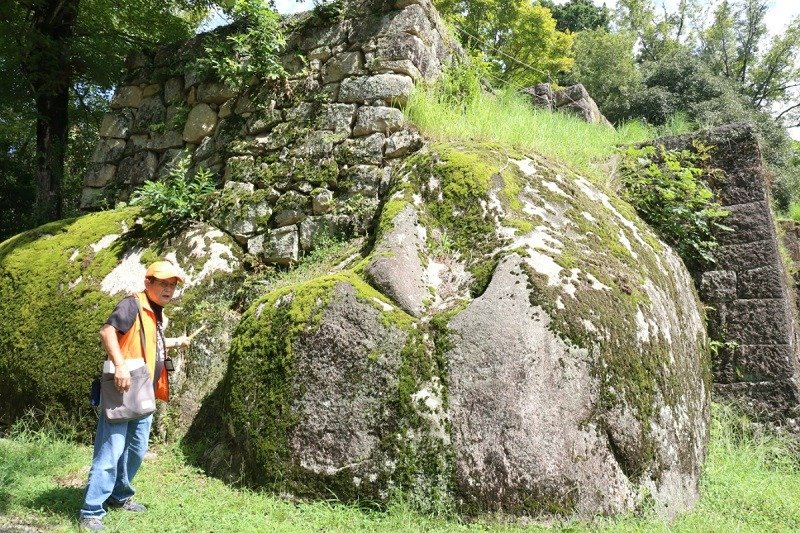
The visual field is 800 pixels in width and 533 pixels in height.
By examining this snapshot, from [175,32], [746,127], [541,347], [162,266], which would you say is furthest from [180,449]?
[175,32]

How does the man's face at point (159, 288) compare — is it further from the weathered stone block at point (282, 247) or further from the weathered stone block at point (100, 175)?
the weathered stone block at point (100, 175)

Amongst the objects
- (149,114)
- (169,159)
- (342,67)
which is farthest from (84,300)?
(342,67)

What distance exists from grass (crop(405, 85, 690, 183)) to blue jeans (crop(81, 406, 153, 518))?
3371 mm

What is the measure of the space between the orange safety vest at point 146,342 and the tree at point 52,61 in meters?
5.90

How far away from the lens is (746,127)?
5.71 meters

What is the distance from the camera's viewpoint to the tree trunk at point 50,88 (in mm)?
8305

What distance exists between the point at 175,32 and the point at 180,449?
757cm

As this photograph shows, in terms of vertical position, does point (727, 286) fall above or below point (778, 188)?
below

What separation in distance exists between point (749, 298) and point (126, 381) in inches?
194

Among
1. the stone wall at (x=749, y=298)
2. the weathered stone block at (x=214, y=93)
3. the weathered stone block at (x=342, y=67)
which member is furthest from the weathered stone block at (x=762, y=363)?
the weathered stone block at (x=214, y=93)

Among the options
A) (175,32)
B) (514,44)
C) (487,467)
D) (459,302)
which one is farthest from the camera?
(514,44)

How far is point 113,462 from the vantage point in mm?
3256

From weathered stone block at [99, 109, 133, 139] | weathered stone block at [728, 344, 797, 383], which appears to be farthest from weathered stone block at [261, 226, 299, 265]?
weathered stone block at [728, 344, 797, 383]

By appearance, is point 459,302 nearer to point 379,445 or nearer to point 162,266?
point 379,445
